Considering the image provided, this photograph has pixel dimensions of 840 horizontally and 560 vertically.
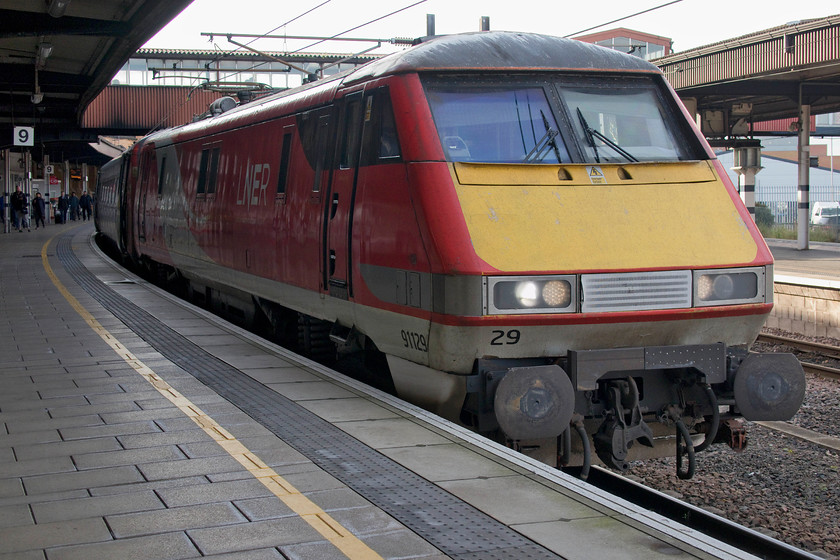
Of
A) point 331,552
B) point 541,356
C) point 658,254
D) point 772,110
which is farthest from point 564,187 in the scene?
point 772,110

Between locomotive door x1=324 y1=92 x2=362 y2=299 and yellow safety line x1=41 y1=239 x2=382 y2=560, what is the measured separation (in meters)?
1.50

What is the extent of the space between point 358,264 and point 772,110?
91.6 ft

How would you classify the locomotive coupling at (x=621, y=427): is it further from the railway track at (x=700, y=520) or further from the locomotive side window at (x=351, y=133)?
the locomotive side window at (x=351, y=133)

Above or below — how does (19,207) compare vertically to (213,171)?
below

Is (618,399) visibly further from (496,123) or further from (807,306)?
(807,306)

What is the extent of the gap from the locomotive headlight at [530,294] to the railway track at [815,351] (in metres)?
6.49

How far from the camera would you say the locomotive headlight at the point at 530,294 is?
560 cm

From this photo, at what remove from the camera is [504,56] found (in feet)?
Answer: 21.8

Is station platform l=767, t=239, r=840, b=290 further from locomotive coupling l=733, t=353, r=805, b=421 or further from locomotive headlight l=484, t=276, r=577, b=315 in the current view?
locomotive headlight l=484, t=276, r=577, b=315

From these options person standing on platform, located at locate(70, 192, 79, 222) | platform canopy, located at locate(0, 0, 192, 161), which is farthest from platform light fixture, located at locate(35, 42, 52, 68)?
person standing on platform, located at locate(70, 192, 79, 222)

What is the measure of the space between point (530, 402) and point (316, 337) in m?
3.89

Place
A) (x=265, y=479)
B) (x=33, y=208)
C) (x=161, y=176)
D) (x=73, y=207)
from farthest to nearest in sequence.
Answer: (x=73, y=207) → (x=33, y=208) → (x=161, y=176) → (x=265, y=479)

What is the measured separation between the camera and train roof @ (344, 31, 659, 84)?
655 centimetres

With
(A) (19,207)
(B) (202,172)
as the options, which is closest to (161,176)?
(B) (202,172)
